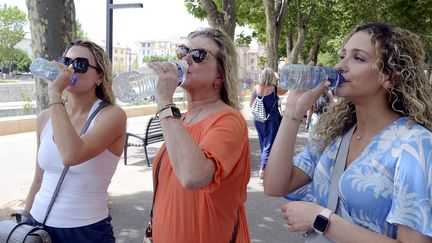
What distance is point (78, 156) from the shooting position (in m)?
2.25

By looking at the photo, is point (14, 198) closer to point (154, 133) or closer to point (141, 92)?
point (154, 133)

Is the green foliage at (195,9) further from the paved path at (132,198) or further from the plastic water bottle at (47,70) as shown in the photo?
the plastic water bottle at (47,70)

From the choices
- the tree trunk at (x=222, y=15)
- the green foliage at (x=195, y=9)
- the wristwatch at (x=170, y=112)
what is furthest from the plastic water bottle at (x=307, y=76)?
the green foliage at (x=195, y=9)

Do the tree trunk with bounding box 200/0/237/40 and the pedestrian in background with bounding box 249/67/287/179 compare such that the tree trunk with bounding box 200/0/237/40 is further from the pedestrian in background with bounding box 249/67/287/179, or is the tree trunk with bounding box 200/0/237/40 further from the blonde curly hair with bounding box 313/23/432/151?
the blonde curly hair with bounding box 313/23/432/151

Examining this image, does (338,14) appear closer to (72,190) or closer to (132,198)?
(132,198)

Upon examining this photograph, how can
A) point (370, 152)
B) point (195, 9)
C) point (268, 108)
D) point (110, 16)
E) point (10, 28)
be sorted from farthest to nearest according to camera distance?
point (10, 28)
point (195, 9)
point (268, 108)
point (110, 16)
point (370, 152)

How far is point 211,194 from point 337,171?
0.52m

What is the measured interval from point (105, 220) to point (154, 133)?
18.5ft

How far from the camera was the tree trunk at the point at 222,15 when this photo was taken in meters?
9.65

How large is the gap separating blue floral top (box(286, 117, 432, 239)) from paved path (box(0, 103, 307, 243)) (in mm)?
1500

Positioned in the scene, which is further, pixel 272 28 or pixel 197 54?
pixel 272 28

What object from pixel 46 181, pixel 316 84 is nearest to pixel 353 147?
pixel 316 84

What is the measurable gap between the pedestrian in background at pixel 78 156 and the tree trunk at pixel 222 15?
7.12 metres

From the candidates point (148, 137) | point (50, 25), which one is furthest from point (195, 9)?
point (50, 25)
